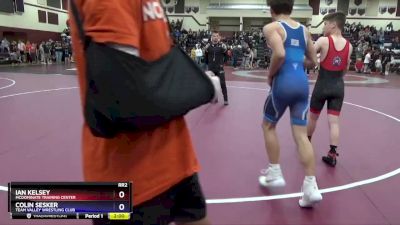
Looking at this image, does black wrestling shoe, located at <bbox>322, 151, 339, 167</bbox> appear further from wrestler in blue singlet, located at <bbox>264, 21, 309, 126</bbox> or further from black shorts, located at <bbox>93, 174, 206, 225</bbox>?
black shorts, located at <bbox>93, 174, 206, 225</bbox>

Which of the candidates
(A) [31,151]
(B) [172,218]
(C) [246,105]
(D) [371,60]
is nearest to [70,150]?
(A) [31,151]

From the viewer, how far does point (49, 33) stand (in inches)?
1227

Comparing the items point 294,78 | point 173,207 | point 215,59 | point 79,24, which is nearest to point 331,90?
point 294,78

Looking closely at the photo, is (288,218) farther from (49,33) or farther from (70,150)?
(49,33)

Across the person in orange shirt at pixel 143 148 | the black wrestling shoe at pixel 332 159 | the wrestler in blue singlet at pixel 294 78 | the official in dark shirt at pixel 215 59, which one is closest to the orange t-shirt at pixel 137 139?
the person in orange shirt at pixel 143 148

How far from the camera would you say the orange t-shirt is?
111 cm

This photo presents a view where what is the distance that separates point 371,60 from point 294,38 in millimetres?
22387

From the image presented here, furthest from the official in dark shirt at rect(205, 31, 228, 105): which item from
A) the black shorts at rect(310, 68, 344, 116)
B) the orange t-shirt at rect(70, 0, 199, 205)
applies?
the orange t-shirt at rect(70, 0, 199, 205)

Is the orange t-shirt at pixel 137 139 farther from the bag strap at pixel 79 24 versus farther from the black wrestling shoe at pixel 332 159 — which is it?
the black wrestling shoe at pixel 332 159

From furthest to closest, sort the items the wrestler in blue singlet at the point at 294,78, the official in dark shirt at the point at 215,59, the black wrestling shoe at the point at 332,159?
the official in dark shirt at the point at 215,59 → the black wrestling shoe at the point at 332,159 → the wrestler in blue singlet at the point at 294,78
